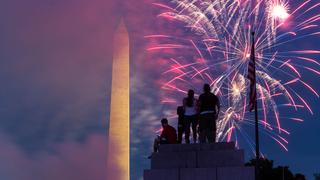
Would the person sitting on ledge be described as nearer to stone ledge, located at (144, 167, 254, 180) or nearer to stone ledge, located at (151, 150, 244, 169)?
stone ledge, located at (151, 150, 244, 169)

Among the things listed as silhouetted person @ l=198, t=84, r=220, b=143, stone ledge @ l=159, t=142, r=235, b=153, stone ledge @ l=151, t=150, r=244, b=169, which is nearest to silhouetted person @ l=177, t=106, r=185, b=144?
silhouetted person @ l=198, t=84, r=220, b=143

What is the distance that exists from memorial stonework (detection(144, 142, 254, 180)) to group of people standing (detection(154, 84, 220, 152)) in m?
1.05

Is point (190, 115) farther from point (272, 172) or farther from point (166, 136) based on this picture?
point (272, 172)

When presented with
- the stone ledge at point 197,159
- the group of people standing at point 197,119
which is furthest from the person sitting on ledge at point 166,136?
the stone ledge at point 197,159

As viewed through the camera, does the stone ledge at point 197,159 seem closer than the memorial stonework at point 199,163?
No

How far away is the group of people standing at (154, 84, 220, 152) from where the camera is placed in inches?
650

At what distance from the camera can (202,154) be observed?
15539 millimetres

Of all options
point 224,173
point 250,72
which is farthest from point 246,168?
point 250,72

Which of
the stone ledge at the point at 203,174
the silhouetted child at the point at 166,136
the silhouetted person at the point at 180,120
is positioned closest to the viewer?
the stone ledge at the point at 203,174

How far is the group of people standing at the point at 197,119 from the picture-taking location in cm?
1652

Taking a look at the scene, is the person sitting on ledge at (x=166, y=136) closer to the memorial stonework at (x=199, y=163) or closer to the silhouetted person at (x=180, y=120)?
the silhouetted person at (x=180, y=120)

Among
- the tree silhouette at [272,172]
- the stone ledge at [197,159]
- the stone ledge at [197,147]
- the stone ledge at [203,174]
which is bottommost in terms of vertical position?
the tree silhouette at [272,172]

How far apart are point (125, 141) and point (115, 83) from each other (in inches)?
186

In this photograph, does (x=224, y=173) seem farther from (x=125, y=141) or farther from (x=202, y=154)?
(x=125, y=141)
